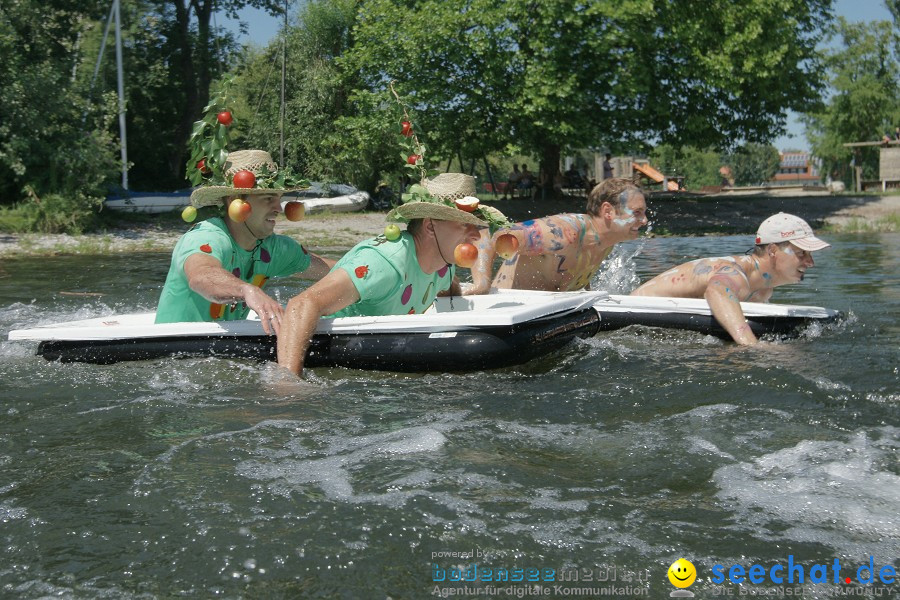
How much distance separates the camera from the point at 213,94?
6.50m

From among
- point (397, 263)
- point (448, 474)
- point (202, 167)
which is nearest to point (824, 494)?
point (448, 474)

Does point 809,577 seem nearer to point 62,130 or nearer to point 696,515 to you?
point 696,515

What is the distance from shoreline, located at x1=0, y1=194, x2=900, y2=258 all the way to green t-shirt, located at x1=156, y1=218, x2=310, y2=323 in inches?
385

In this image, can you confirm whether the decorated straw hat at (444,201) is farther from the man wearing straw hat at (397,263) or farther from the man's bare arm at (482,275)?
the man's bare arm at (482,275)

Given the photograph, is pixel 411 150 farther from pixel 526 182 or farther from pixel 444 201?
pixel 526 182

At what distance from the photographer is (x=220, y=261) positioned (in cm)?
568

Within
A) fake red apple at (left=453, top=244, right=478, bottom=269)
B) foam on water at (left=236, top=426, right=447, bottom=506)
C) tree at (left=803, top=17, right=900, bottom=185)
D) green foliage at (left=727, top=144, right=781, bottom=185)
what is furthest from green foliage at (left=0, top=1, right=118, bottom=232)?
green foliage at (left=727, top=144, right=781, bottom=185)

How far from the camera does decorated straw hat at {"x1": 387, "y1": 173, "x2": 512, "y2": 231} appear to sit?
5496 mm

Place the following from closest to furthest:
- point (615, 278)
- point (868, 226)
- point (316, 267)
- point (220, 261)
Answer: point (220, 261)
point (316, 267)
point (615, 278)
point (868, 226)

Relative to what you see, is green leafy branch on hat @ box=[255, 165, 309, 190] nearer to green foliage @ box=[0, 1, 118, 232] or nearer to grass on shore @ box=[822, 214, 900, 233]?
green foliage @ box=[0, 1, 118, 232]

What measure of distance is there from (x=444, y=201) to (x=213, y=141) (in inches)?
65.4

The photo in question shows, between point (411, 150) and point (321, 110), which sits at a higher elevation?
point (321, 110)

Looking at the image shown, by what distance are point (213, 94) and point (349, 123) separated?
1793 cm

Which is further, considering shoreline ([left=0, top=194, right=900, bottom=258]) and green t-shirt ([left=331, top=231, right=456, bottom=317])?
shoreline ([left=0, top=194, right=900, bottom=258])
